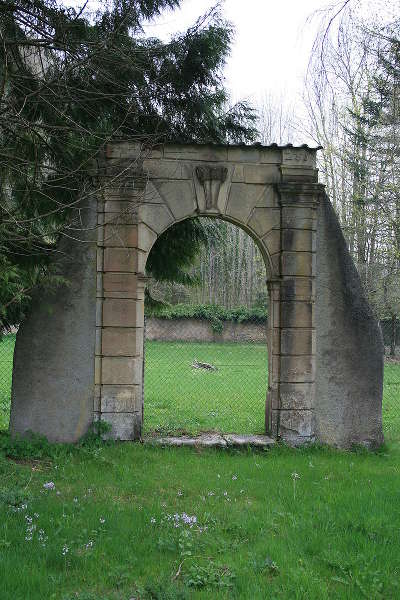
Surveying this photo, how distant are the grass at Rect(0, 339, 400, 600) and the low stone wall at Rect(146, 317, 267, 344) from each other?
18.5 m

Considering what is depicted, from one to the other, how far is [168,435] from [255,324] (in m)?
18.8

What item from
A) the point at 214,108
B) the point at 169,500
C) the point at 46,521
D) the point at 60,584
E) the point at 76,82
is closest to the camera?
the point at 60,584

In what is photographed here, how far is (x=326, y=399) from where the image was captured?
7320 millimetres

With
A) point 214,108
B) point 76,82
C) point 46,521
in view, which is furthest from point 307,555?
point 214,108

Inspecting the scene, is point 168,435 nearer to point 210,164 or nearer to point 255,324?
point 210,164

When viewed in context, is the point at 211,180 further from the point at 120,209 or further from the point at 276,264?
the point at 276,264

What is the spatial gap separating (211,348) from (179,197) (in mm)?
15490

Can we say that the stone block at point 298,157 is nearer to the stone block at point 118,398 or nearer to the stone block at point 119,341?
the stone block at point 119,341

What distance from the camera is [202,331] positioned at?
26.4 meters

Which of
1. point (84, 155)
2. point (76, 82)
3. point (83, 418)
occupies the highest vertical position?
point (76, 82)

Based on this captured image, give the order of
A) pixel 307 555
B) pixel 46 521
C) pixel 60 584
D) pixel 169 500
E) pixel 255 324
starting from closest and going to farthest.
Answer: pixel 60 584 → pixel 307 555 → pixel 46 521 → pixel 169 500 → pixel 255 324

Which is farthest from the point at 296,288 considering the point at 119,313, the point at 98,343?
the point at 98,343

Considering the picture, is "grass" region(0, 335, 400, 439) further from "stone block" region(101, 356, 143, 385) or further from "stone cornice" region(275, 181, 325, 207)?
"stone cornice" region(275, 181, 325, 207)

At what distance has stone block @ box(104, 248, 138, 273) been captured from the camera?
7016mm
